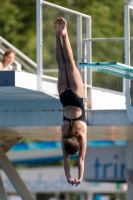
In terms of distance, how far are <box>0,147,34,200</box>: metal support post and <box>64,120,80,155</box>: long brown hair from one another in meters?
8.17

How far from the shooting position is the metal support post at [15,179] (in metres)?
19.8

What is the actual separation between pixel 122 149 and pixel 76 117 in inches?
571

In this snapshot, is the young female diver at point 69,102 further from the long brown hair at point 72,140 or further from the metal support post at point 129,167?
the metal support post at point 129,167

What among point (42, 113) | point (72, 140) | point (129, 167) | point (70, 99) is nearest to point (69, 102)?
point (70, 99)

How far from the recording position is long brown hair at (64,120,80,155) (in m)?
11.6

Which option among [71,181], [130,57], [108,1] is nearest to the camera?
[71,181]

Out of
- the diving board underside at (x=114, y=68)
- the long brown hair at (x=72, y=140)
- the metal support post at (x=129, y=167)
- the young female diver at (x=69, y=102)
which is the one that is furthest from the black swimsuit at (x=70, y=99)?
the metal support post at (x=129, y=167)

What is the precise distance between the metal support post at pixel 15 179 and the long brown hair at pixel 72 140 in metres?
8.17

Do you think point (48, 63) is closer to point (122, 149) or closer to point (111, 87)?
point (111, 87)

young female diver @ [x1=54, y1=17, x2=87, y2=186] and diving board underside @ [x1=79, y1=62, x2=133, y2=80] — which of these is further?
diving board underside @ [x1=79, y1=62, x2=133, y2=80]

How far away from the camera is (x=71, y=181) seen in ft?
38.3

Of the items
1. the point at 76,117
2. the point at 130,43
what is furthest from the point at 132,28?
the point at 76,117

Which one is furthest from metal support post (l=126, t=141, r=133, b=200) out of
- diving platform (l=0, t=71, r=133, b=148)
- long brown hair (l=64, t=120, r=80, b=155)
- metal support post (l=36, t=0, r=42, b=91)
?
long brown hair (l=64, t=120, r=80, b=155)

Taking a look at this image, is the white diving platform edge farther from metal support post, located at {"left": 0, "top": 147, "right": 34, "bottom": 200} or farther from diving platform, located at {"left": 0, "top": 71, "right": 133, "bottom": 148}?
→ metal support post, located at {"left": 0, "top": 147, "right": 34, "bottom": 200}
